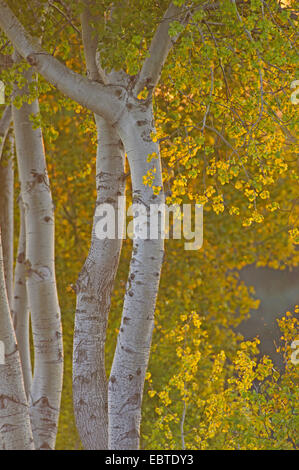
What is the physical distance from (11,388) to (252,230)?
21.7 ft

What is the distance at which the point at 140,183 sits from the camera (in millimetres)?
5230

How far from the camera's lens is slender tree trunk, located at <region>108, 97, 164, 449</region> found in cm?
519

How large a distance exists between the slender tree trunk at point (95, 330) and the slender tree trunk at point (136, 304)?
74 cm

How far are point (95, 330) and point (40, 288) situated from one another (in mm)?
900

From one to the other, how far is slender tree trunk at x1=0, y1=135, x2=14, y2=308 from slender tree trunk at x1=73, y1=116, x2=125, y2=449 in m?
2.99

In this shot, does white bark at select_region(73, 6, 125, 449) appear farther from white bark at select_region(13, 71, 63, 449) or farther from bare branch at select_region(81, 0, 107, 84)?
white bark at select_region(13, 71, 63, 449)

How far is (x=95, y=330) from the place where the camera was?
605 cm

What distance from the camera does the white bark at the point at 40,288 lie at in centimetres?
659

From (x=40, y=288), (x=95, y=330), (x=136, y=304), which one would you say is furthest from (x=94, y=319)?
(x=136, y=304)

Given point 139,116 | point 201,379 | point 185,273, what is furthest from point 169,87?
point 201,379

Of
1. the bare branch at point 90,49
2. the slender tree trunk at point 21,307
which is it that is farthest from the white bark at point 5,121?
A: the bare branch at point 90,49

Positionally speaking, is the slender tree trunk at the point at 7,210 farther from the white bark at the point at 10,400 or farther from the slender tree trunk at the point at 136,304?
the slender tree trunk at the point at 136,304

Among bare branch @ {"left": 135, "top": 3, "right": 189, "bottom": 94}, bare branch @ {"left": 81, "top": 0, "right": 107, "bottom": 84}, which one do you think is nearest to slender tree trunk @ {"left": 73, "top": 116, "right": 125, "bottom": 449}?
bare branch @ {"left": 81, "top": 0, "right": 107, "bottom": 84}
